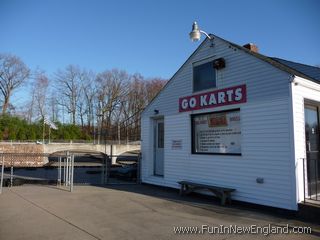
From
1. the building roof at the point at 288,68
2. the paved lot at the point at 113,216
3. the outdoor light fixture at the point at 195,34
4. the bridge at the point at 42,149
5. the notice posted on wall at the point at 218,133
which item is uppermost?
the outdoor light fixture at the point at 195,34

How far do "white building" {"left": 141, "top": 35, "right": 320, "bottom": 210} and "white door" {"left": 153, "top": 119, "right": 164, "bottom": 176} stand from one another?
4 cm

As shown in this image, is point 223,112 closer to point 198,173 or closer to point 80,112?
point 198,173

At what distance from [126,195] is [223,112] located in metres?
4.10

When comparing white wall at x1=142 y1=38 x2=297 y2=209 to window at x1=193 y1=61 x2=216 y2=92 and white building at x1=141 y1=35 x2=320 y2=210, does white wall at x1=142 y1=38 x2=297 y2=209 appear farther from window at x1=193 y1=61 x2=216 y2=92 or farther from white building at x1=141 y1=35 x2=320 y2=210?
window at x1=193 y1=61 x2=216 y2=92

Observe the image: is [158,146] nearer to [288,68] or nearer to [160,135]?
[160,135]

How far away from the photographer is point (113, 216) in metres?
7.59

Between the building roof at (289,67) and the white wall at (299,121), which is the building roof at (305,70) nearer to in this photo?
the building roof at (289,67)

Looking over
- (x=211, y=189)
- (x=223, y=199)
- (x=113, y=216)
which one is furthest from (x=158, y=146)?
(x=113, y=216)

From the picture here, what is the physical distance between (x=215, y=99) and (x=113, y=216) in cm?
498

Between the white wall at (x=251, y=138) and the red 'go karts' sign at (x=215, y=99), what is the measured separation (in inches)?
6.1

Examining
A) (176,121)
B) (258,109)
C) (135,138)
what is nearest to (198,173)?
(176,121)

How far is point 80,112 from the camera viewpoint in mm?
70812

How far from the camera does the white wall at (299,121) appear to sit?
7.98 m

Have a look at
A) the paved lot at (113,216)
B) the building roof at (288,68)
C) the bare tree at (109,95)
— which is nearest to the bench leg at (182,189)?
the paved lot at (113,216)
